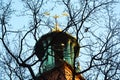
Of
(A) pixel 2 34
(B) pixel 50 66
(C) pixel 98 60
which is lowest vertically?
(B) pixel 50 66

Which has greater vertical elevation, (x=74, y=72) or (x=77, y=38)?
(x=77, y=38)

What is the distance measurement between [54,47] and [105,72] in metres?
2.71

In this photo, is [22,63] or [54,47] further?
[54,47]

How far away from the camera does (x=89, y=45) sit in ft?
68.4

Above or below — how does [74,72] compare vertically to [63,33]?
below

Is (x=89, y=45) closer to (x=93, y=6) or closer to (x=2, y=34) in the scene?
(x=93, y=6)

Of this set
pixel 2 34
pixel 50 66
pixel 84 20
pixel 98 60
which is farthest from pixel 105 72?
pixel 50 66

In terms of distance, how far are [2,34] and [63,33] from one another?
2.41 m

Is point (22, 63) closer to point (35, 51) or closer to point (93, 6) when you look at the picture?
point (35, 51)

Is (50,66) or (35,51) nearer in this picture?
(35,51)

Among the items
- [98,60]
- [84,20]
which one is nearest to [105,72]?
[98,60]

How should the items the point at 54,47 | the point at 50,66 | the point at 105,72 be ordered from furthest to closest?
1. the point at 50,66
2. the point at 54,47
3. the point at 105,72

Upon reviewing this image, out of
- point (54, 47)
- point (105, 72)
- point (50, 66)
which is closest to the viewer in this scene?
point (105, 72)

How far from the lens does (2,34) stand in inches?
818
